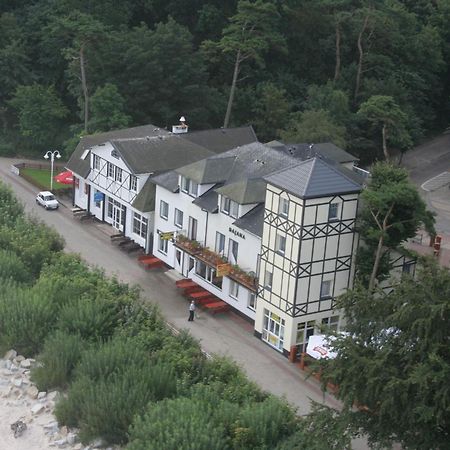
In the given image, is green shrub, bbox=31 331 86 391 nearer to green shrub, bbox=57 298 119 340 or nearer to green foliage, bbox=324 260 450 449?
green shrub, bbox=57 298 119 340

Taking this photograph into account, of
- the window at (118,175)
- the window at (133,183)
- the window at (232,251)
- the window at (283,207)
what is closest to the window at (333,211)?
the window at (283,207)

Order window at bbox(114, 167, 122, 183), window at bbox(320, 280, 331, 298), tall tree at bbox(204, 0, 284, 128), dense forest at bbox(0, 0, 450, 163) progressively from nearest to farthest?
window at bbox(320, 280, 331, 298) < window at bbox(114, 167, 122, 183) < dense forest at bbox(0, 0, 450, 163) < tall tree at bbox(204, 0, 284, 128)

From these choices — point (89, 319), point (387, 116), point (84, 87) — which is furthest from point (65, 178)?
point (89, 319)

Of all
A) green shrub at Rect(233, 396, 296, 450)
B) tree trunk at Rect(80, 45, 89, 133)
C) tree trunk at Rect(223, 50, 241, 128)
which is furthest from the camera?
tree trunk at Rect(223, 50, 241, 128)

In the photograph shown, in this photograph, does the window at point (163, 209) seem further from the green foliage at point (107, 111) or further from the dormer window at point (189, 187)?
the green foliage at point (107, 111)

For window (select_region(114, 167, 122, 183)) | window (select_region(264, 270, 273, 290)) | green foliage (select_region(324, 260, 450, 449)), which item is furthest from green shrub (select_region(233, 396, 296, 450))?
window (select_region(114, 167, 122, 183))

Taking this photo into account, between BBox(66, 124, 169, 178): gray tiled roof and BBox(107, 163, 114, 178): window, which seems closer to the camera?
BBox(107, 163, 114, 178): window

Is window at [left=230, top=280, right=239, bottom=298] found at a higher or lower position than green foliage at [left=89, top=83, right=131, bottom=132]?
lower

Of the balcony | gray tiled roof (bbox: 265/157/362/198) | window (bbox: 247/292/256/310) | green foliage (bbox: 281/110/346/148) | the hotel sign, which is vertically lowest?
window (bbox: 247/292/256/310)
